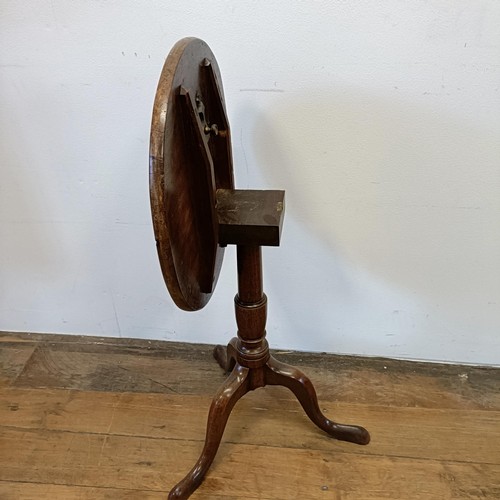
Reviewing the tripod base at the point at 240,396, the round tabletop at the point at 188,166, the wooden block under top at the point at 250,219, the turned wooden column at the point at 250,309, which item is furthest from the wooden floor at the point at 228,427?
the wooden block under top at the point at 250,219

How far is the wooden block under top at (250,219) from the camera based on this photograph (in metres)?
1.02

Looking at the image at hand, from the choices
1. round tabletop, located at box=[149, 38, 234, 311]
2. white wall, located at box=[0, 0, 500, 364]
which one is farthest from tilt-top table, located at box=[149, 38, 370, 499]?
white wall, located at box=[0, 0, 500, 364]

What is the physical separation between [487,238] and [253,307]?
632mm

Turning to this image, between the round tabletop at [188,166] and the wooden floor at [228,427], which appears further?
the wooden floor at [228,427]

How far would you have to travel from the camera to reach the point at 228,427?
4.69ft

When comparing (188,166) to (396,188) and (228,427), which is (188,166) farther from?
(228,427)

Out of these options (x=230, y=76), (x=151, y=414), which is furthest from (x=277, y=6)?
(x=151, y=414)

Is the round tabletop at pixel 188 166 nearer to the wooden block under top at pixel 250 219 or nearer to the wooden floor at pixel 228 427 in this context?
the wooden block under top at pixel 250 219

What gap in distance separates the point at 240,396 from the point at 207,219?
504 millimetres

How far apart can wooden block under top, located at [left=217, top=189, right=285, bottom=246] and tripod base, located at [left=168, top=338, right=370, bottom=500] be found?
0.37 metres

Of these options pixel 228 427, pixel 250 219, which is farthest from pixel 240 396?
pixel 250 219

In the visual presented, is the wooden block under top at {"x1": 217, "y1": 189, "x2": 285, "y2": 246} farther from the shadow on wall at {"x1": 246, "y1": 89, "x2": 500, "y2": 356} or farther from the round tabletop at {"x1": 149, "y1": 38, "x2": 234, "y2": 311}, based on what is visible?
the shadow on wall at {"x1": 246, "y1": 89, "x2": 500, "y2": 356}

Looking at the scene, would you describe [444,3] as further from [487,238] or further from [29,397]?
[29,397]

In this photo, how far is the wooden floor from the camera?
4.20 ft
